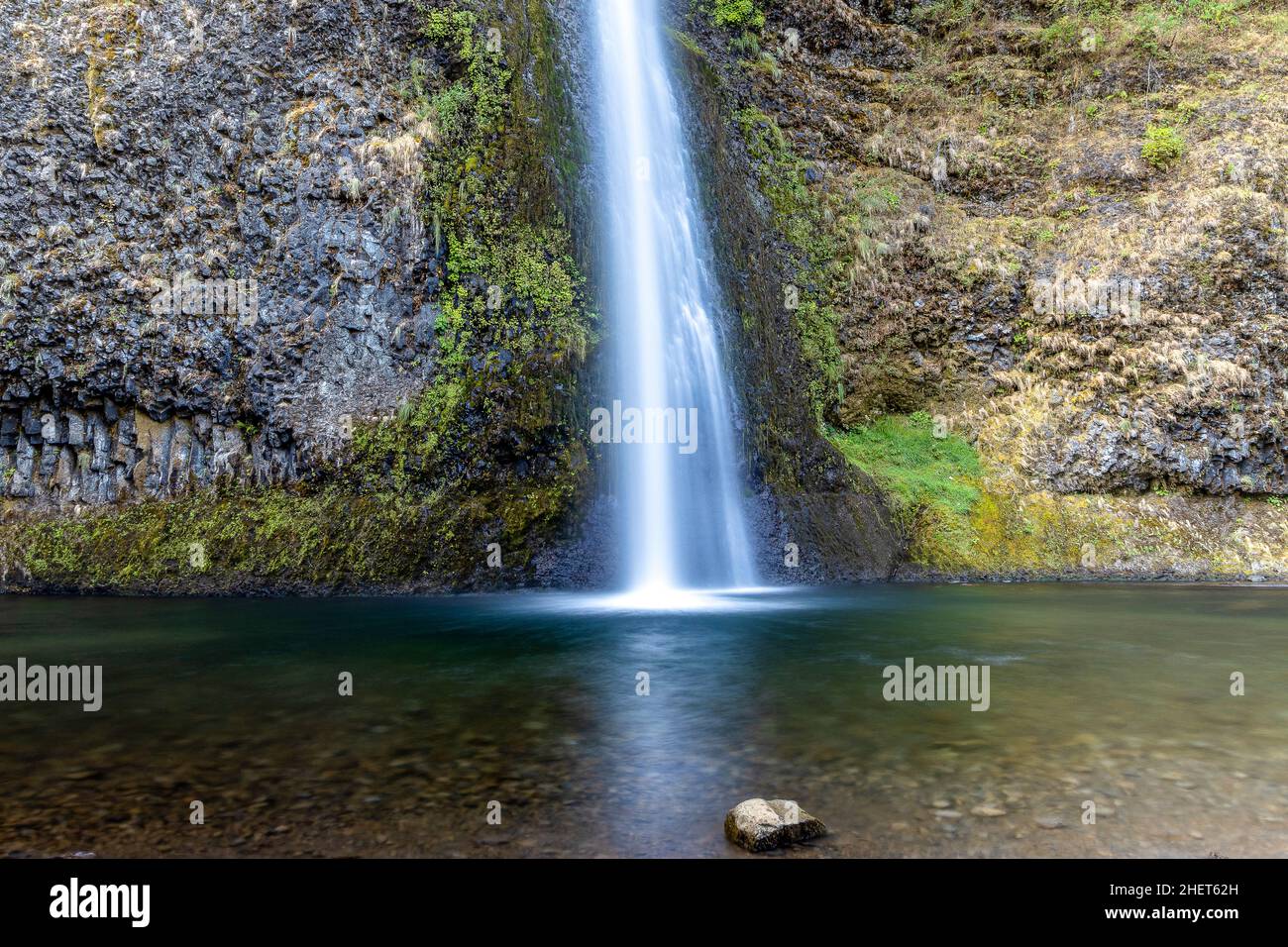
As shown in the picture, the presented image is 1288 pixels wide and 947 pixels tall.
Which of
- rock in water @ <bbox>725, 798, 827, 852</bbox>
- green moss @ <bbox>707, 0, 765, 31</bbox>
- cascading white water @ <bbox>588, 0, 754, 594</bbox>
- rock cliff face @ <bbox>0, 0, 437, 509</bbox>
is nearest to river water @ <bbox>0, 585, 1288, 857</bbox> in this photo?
rock in water @ <bbox>725, 798, 827, 852</bbox>

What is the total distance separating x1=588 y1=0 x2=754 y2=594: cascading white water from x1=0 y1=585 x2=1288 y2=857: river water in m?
4.61

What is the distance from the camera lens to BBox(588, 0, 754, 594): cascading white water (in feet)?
42.9

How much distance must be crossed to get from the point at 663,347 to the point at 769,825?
38.0 ft

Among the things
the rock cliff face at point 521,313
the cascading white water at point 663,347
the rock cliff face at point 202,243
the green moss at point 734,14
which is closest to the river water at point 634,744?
the cascading white water at point 663,347

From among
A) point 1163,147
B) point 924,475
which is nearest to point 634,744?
point 924,475

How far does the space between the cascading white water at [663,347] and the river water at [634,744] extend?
182 inches

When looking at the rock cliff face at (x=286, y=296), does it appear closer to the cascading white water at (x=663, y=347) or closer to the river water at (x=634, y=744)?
the cascading white water at (x=663, y=347)

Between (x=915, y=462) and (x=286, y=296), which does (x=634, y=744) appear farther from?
(x=915, y=462)

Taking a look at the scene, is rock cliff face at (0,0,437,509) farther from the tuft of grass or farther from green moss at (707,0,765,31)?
the tuft of grass

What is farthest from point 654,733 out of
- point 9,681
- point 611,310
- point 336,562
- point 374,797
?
point 611,310

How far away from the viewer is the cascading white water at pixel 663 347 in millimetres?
13086
